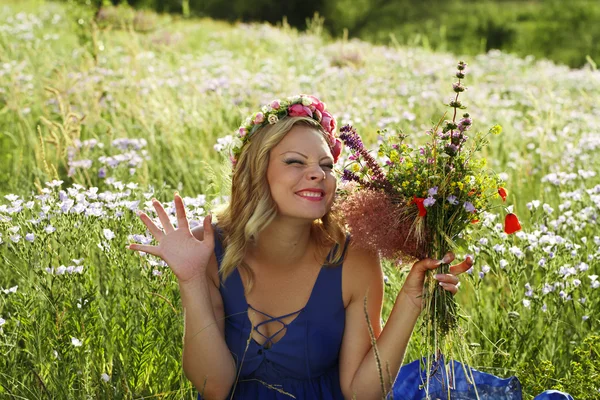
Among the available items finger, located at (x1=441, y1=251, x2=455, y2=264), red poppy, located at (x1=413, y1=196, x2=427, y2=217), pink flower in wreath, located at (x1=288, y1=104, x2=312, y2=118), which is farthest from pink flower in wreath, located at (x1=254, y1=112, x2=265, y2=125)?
finger, located at (x1=441, y1=251, x2=455, y2=264)

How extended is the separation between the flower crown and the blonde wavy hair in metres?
0.03

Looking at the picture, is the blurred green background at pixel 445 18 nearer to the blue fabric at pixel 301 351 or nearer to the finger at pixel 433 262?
the blue fabric at pixel 301 351

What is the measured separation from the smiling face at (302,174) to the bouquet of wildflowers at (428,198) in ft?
0.49

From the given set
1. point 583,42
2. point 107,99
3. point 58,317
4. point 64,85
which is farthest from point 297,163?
point 583,42

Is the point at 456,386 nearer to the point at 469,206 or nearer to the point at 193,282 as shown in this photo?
the point at 469,206

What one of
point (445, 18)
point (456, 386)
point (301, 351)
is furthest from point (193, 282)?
point (445, 18)

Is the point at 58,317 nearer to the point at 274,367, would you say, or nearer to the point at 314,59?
the point at 274,367

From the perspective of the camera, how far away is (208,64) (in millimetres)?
8664

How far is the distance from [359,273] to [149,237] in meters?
0.84

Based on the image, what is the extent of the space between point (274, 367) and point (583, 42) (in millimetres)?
22150

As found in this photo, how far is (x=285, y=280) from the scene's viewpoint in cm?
Result: 290

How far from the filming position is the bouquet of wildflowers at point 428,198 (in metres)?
2.34

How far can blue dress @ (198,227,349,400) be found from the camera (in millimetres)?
2820

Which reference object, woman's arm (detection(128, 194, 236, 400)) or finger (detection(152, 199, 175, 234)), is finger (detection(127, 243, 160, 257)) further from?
finger (detection(152, 199, 175, 234))
